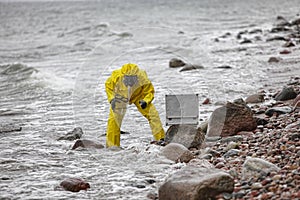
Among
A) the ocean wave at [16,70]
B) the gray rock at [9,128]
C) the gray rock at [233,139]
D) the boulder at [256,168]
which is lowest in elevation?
the ocean wave at [16,70]

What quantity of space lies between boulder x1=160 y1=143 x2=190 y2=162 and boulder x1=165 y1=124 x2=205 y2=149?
15.8 inches

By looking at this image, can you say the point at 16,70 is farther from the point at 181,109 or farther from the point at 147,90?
the point at 181,109

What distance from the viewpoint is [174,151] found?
628 cm

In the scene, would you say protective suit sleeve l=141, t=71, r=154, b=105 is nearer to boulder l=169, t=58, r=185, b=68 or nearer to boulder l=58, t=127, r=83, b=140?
boulder l=58, t=127, r=83, b=140

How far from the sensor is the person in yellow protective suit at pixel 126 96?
23.2ft

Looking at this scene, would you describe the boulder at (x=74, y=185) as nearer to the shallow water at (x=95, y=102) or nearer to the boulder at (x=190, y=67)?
the shallow water at (x=95, y=102)

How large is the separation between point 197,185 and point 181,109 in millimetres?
2297

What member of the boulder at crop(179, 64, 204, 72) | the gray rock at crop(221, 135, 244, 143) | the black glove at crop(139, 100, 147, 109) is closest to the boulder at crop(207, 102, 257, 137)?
the gray rock at crop(221, 135, 244, 143)

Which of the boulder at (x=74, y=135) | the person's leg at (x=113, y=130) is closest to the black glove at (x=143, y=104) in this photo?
the person's leg at (x=113, y=130)

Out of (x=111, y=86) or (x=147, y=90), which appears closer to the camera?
(x=111, y=86)

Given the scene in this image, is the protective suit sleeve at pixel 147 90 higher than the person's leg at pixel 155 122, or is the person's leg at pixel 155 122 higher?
the protective suit sleeve at pixel 147 90

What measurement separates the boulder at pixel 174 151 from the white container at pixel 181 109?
1.65 ft

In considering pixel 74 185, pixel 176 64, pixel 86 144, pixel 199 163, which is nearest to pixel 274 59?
pixel 176 64

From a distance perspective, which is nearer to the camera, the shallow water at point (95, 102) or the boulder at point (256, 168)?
the boulder at point (256, 168)
